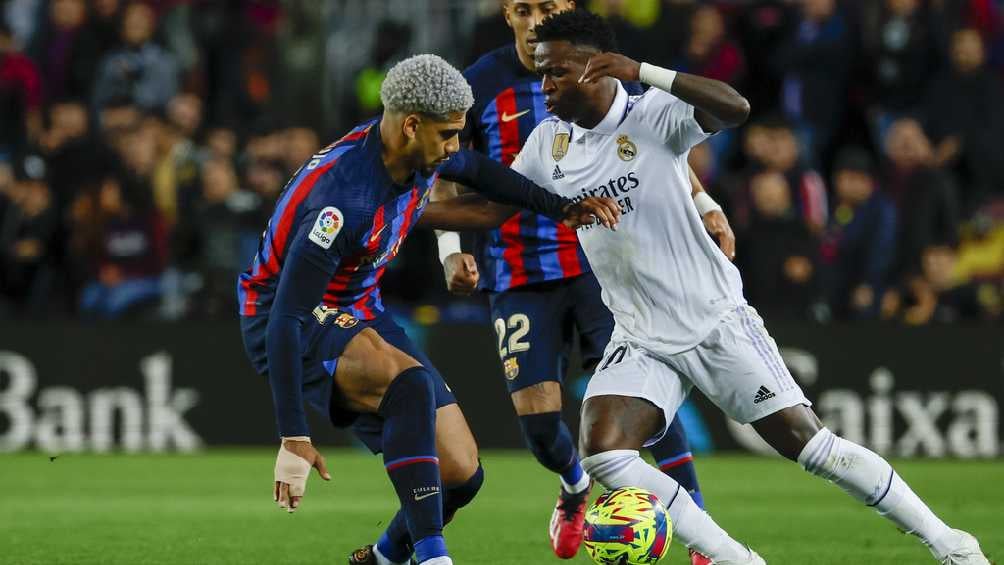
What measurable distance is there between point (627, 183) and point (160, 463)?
299 inches

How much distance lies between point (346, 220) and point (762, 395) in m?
1.80

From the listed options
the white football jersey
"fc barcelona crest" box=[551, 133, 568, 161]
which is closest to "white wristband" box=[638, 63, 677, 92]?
the white football jersey

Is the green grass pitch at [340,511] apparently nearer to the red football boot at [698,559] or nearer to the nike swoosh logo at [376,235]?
the red football boot at [698,559]

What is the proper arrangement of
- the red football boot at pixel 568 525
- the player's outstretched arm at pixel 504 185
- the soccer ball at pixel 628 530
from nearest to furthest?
the soccer ball at pixel 628 530, the player's outstretched arm at pixel 504 185, the red football boot at pixel 568 525

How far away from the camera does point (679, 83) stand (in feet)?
20.4

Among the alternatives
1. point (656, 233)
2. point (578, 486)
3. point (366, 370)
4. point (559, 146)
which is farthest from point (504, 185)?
point (578, 486)

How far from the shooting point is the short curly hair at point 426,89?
20.2ft

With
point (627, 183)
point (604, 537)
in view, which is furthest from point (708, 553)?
point (627, 183)

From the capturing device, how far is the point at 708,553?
249 inches

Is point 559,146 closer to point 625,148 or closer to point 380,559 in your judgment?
point 625,148

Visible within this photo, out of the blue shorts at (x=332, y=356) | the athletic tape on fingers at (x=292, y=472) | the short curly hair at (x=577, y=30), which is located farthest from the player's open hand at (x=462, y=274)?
the athletic tape on fingers at (x=292, y=472)

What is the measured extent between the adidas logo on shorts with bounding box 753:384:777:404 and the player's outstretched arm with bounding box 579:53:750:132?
3.54 feet

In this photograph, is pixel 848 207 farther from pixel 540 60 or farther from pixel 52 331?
pixel 540 60

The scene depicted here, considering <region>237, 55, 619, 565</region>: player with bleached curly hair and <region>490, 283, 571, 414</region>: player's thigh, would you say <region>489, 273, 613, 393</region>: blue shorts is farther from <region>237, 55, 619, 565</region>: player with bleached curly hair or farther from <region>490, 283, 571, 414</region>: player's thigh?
<region>237, 55, 619, 565</region>: player with bleached curly hair
